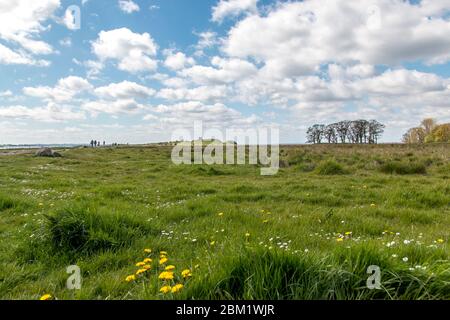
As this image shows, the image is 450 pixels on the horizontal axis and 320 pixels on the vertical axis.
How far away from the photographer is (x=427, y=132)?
9981 centimetres

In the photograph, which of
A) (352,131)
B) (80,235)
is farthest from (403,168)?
(352,131)

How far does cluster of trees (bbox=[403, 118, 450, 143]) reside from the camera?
87938 millimetres

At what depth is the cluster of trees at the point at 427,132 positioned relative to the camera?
87938 millimetres

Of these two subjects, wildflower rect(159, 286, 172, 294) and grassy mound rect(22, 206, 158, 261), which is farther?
grassy mound rect(22, 206, 158, 261)

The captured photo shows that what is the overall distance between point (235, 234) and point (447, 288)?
3281mm

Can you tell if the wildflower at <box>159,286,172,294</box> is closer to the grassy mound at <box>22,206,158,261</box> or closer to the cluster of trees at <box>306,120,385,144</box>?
the grassy mound at <box>22,206,158,261</box>

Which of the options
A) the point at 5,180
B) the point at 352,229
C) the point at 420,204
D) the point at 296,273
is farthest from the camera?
the point at 5,180

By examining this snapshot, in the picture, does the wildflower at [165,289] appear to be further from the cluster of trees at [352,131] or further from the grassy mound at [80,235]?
the cluster of trees at [352,131]

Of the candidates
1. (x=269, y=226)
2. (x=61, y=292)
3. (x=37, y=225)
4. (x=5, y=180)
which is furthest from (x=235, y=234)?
(x=5, y=180)
